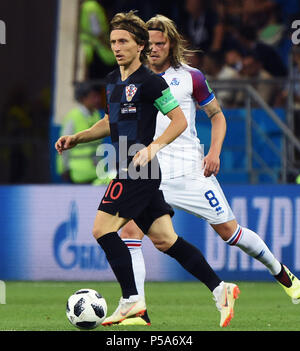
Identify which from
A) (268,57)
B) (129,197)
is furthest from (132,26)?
(268,57)

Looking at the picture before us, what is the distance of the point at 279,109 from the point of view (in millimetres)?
13922

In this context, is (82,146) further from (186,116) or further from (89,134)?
(89,134)

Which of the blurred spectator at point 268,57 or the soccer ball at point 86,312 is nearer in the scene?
the soccer ball at point 86,312

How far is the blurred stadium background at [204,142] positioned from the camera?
11.7 metres

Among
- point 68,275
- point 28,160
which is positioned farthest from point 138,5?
point 68,275

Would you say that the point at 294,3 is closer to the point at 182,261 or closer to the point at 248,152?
the point at 248,152

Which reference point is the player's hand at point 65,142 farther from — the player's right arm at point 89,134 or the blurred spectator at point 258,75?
the blurred spectator at point 258,75

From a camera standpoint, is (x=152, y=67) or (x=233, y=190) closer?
(x=152, y=67)

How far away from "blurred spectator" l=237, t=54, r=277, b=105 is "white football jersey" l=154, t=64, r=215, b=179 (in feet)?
19.4

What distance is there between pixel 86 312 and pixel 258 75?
25.4 feet

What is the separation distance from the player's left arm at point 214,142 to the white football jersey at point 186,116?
0.24 ft

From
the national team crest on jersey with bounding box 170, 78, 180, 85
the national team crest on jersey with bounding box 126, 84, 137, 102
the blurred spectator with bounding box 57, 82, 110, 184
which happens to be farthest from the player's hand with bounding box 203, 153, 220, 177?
the blurred spectator with bounding box 57, 82, 110, 184

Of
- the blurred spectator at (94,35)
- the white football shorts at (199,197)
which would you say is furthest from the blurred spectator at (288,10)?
the white football shorts at (199,197)

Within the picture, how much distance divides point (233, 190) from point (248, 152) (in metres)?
1.09
